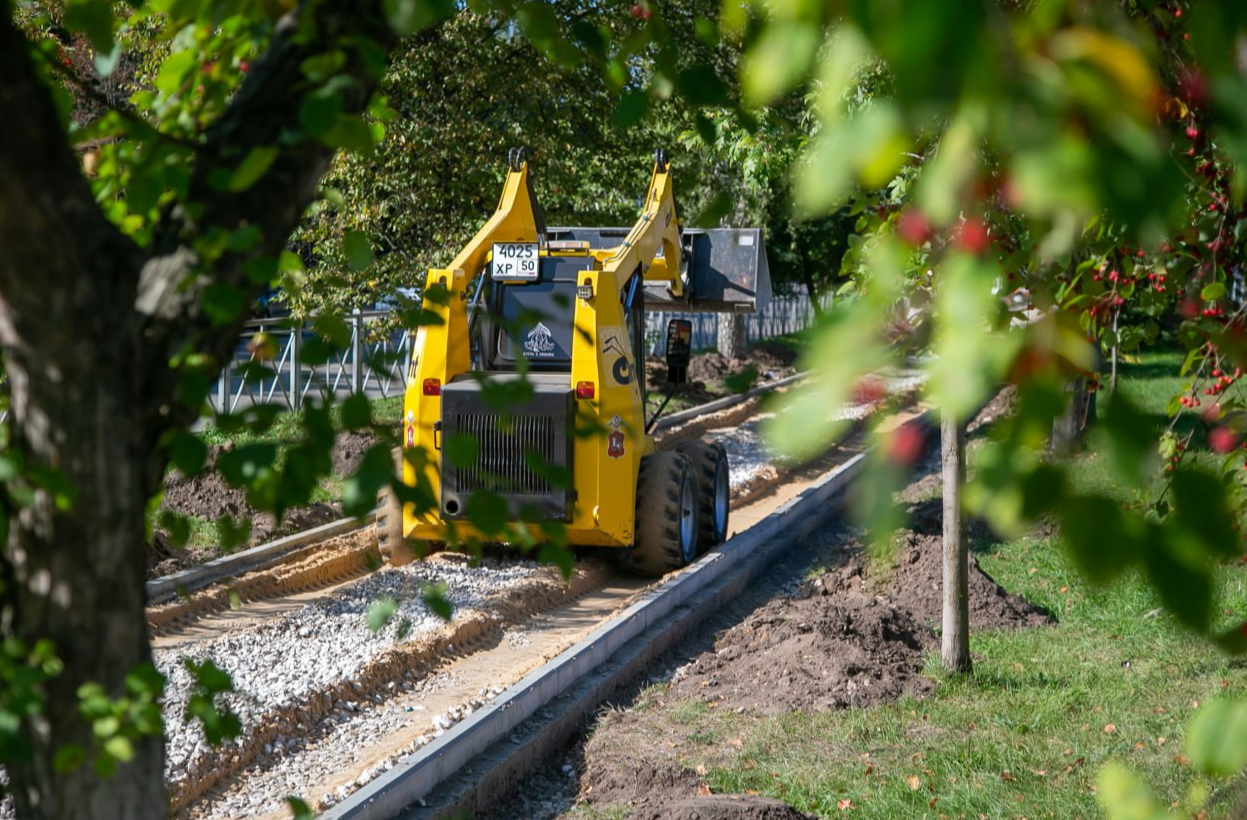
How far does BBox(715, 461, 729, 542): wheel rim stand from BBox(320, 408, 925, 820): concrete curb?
12.8 inches

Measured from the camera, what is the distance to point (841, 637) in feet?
26.9

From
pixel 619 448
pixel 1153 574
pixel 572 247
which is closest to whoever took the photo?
pixel 1153 574

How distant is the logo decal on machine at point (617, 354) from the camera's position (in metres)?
10.2

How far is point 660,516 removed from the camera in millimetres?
10750

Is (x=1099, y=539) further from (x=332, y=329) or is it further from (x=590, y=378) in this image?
(x=590, y=378)

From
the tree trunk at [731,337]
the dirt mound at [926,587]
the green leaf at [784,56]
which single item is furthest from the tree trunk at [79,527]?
the tree trunk at [731,337]

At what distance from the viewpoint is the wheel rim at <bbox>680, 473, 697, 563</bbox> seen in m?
11.2

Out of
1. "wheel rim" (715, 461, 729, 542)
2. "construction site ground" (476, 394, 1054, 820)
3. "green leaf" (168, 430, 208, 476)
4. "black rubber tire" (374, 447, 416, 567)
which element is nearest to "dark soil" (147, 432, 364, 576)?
"black rubber tire" (374, 447, 416, 567)

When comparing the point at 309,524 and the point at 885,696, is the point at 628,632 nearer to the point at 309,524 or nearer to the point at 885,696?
the point at 885,696

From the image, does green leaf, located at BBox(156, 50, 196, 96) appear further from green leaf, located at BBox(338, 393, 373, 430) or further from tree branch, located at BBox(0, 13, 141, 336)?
green leaf, located at BBox(338, 393, 373, 430)

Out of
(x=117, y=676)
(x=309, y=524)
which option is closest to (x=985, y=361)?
(x=117, y=676)

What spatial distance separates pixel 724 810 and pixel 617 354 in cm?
549

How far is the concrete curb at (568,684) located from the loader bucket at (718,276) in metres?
2.35

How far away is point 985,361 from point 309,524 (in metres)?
11.5
